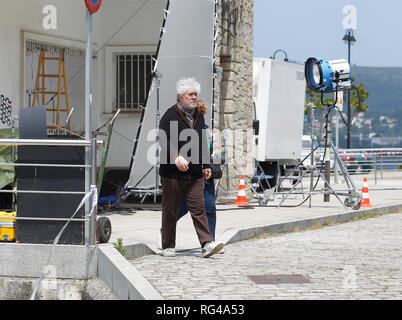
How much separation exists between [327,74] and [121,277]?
964cm

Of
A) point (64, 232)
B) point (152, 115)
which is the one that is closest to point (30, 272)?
point (64, 232)

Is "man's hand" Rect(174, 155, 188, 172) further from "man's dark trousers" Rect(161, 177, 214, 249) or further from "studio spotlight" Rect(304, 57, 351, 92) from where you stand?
"studio spotlight" Rect(304, 57, 351, 92)

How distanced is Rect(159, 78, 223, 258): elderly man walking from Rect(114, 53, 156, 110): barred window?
7.00m

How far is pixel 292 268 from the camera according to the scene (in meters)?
8.58

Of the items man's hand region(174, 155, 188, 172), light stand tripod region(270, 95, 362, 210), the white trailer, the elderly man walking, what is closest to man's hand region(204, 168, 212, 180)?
the elderly man walking

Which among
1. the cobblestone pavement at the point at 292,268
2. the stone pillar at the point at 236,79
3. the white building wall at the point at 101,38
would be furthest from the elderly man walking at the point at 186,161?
the stone pillar at the point at 236,79

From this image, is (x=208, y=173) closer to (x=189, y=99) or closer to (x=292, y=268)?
(x=189, y=99)

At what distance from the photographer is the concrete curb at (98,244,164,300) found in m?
6.56

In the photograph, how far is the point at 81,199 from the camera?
828 centimetres

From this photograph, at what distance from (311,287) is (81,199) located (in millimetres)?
2350

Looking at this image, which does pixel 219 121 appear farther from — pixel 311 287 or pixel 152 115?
pixel 311 287

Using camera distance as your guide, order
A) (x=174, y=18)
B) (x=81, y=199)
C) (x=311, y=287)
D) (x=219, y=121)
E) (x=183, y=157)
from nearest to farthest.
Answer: (x=311, y=287) → (x=81, y=199) → (x=183, y=157) → (x=174, y=18) → (x=219, y=121)

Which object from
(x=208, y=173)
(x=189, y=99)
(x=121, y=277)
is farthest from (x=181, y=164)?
(x=121, y=277)

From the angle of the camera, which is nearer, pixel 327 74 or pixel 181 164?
pixel 181 164
